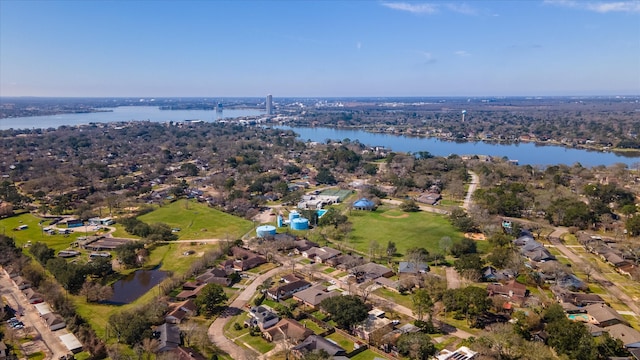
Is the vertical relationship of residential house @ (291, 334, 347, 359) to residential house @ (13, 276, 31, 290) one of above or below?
above

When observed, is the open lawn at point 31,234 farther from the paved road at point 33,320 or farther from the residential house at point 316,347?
the residential house at point 316,347

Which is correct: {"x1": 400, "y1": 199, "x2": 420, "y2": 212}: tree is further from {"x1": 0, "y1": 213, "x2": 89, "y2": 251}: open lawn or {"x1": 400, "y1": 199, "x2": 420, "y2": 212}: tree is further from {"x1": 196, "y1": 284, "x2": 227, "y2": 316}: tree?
{"x1": 0, "y1": 213, "x2": 89, "y2": 251}: open lawn

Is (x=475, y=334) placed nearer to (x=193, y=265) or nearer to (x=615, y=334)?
(x=615, y=334)

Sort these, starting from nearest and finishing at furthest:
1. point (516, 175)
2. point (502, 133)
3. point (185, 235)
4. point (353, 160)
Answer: point (185, 235), point (516, 175), point (353, 160), point (502, 133)

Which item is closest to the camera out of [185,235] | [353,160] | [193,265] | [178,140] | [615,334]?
[615,334]

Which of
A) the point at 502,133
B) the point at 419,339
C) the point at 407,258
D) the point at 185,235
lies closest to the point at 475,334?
the point at 419,339

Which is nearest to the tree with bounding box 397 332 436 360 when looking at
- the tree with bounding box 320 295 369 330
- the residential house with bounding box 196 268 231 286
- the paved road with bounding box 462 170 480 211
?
the tree with bounding box 320 295 369 330
